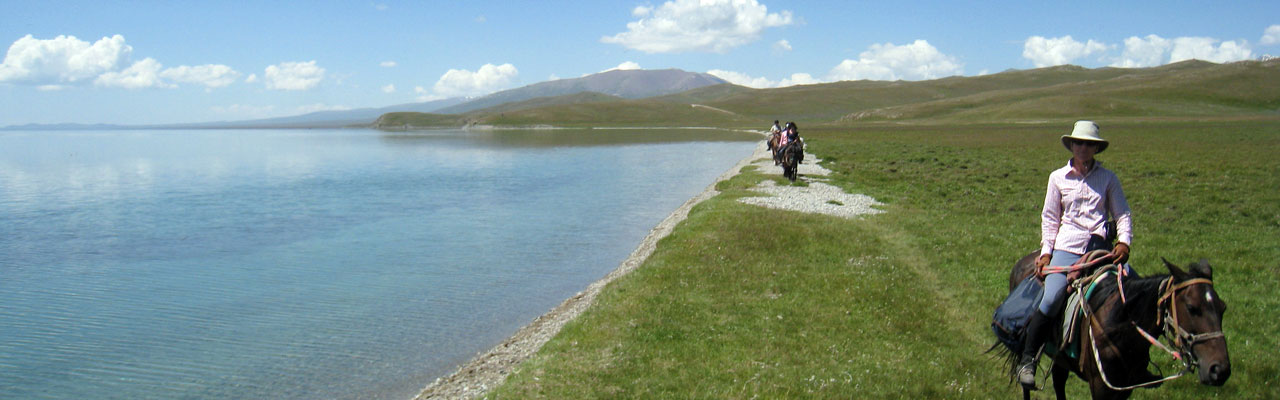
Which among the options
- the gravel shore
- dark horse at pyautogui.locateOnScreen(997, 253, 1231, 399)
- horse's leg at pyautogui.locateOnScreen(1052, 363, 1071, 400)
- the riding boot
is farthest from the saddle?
the gravel shore

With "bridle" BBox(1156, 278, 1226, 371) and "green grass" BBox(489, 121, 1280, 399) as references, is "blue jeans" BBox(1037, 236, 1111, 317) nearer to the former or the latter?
"bridle" BBox(1156, 278, 1226, 371)

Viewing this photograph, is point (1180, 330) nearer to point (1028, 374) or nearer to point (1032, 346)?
point (1032, 346)

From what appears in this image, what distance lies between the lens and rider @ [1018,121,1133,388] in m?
7.12

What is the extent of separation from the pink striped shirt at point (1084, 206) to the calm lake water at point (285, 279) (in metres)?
8.69

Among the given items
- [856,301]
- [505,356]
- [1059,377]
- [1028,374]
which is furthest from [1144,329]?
[505,356]

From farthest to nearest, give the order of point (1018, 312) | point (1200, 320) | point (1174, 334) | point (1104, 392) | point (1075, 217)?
point (1018, 312), point (1075, 217), point (1104, 392), point (1174, 334), point (1200, 320)

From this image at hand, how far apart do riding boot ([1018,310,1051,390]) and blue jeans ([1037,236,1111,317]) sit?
11 cm

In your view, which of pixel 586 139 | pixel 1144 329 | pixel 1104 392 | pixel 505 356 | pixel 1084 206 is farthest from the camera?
pixel 586 139

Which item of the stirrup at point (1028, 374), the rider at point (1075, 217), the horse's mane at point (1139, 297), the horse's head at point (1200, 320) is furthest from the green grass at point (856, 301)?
the horse's head at point (1200, 320)

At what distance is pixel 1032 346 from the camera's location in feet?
24.6

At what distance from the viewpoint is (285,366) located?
40.8 feet

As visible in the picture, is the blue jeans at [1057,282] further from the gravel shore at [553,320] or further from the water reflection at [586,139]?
the water reflection at [586,139]

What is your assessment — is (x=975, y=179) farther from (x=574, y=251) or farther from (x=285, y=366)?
(x=285, y=366)

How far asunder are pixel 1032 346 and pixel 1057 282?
2.35ft
